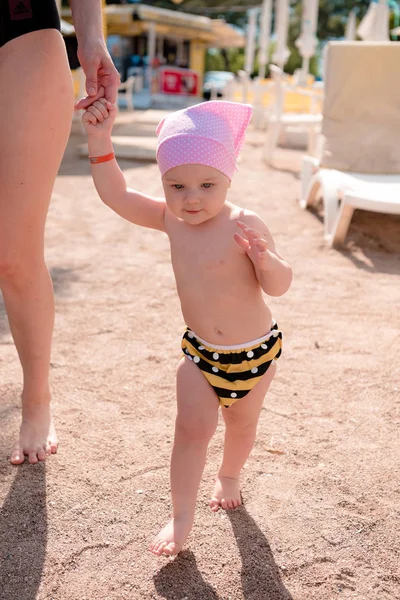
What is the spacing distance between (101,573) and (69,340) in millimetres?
1563

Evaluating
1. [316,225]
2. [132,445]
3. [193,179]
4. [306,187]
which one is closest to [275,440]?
[132,445]

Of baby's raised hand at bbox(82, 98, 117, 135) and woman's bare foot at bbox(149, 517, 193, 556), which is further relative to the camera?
baby's raised hand at bbox(82, 98, 117, 135)

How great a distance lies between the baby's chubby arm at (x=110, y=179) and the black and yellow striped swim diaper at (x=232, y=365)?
0.39 m

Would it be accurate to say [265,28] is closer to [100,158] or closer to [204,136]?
[100,158]

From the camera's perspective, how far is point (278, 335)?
180cm

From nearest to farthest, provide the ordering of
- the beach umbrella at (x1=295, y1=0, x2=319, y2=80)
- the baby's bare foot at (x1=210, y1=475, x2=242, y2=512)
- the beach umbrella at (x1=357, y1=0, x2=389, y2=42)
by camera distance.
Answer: the baby's bare foot at (x1=210, y1=475, x2=242, y2=512) → the beach umbrella at (x1=357, y1=0, x2=389, y2=42) → the beach umbrella at (x1=295, y1=0, x2=319, y2=80)

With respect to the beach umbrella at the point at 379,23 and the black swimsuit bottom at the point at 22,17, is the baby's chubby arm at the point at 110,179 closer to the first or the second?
the black swimsuit bottom at the point at 22,17

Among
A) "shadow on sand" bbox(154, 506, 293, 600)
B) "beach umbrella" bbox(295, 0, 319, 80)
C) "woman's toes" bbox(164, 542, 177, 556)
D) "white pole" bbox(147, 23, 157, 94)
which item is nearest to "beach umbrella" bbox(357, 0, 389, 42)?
"beach umbrella" bbox(295, 0, 319, 80)

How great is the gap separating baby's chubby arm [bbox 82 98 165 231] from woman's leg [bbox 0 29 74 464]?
0.47 ft

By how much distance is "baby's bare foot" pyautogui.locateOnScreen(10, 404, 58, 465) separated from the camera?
2.09 m

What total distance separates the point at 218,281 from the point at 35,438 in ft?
2.97

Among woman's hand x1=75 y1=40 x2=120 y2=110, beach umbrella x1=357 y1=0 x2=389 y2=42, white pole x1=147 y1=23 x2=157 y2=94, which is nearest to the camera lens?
woman's hand x1=75 y1=40 x2=120 y2=110

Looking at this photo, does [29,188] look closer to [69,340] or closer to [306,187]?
[69,340]

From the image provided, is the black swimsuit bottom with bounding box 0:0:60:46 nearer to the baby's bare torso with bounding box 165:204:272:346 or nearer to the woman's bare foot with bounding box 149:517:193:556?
the baby's bare torso with bounding box 165:204:272:346
